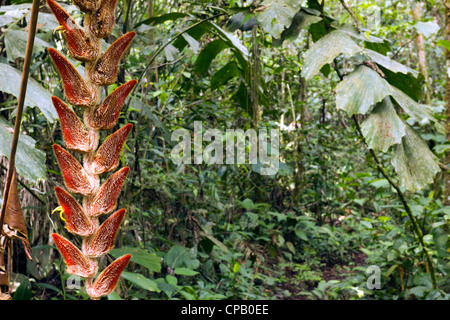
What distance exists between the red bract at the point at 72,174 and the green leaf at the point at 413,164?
3.79 ft

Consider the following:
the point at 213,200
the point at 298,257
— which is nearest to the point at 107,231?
the point at 213,200

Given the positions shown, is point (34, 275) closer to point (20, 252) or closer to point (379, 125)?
point (20, 252)

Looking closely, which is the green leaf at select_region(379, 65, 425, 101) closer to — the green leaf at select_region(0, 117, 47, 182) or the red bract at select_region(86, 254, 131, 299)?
the green leaf at select_region(0, 117, 47, 182)

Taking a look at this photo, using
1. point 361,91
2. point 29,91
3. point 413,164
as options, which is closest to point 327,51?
point 361,91

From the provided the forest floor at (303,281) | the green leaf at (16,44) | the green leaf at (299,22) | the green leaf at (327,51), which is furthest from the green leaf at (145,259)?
the forest floor at (303,281)

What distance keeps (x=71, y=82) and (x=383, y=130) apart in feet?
3.74

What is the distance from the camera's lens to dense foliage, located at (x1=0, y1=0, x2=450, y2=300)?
1321 mm

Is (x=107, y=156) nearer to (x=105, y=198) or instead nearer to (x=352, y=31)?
(x=105, y=198)

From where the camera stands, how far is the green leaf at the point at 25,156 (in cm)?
87

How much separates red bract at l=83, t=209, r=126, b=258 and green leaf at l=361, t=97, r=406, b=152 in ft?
3.56

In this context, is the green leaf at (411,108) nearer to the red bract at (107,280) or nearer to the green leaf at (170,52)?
the green leaf at (170,52)

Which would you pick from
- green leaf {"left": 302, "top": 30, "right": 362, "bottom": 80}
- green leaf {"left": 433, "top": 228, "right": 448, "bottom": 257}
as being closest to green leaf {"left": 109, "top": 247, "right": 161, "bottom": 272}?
green leaf {"left": 302, "top": 30, "right": 362, "bottom": 80}

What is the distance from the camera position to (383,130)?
4.21ft

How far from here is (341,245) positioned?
3.72 meters
